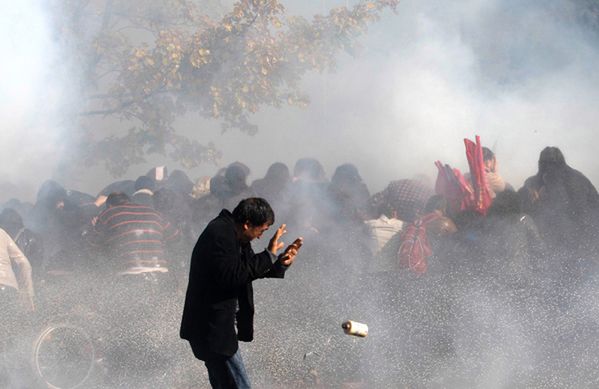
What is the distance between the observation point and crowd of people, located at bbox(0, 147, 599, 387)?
21.3ft

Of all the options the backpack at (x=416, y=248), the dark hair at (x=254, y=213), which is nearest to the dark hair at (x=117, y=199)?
the backpack at (x=416, y=248)

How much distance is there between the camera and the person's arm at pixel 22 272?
7.38 metres

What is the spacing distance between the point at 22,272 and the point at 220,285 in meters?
4.04

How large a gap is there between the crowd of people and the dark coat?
2.76 metres

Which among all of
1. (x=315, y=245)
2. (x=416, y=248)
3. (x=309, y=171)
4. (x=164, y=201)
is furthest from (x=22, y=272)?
(x=416, y=248)

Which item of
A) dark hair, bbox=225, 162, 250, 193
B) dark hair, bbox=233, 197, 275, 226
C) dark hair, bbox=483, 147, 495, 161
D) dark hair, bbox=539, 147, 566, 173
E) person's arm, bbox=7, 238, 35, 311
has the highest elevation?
dark hair, bbox=225, 162, 250, 193

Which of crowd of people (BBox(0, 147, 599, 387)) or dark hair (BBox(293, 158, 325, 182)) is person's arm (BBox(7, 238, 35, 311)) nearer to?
crowd of people (BBox(0, 147, 599, 387))

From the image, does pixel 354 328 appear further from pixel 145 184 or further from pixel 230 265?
pixel 145 184

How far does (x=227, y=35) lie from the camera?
33.4 ft

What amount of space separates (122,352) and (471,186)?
323cm

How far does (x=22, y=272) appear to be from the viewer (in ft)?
24.2

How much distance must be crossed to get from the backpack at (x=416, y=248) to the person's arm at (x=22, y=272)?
128 inches

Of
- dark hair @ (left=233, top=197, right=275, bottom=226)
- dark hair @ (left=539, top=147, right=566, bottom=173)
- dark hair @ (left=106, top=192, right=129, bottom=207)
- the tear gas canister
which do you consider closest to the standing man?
dark hair @ (left=233, top=197, right=275, bottom=226)

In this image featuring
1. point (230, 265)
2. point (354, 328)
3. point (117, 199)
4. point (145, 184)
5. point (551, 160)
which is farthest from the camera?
point (145, 184)
